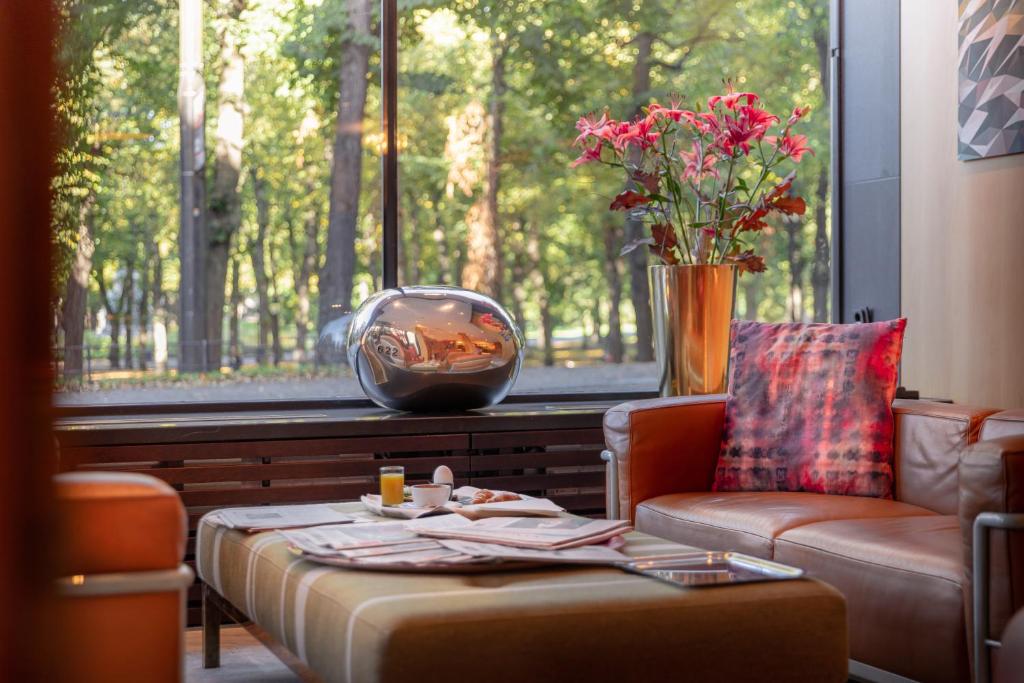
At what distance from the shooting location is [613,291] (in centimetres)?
428

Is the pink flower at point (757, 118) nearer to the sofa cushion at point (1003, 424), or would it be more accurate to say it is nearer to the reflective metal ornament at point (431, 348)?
the reflective metal ornament at point (431, 348)

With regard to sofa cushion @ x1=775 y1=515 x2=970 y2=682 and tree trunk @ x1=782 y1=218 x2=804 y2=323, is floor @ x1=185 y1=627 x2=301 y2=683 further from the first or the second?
tree trunk @ x1=782 y1=218 x2=804 y2=323

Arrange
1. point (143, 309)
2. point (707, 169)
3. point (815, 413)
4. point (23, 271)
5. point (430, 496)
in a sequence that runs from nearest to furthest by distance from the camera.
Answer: point (23, 271)
point (430, 496)
point (815, 413)
point (143, 309)
point (707, 169)

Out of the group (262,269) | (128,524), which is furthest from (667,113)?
(128,524)

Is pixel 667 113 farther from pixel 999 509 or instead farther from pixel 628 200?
pixel 999 509

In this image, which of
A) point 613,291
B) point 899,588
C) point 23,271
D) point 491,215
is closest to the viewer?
point 23,271

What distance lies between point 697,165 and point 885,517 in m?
1.60

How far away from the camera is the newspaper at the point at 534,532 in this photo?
2.03m

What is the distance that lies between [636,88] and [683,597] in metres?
2.91

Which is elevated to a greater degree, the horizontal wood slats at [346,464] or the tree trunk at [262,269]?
the tree trunk at [262,269]

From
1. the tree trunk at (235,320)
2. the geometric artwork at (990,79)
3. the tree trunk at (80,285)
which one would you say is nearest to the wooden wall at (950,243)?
the geometric artwork at (990,79)

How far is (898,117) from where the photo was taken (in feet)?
13.7

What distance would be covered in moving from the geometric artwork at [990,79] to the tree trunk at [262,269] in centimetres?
231

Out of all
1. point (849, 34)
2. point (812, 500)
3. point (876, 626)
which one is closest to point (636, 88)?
point (849, 34)
